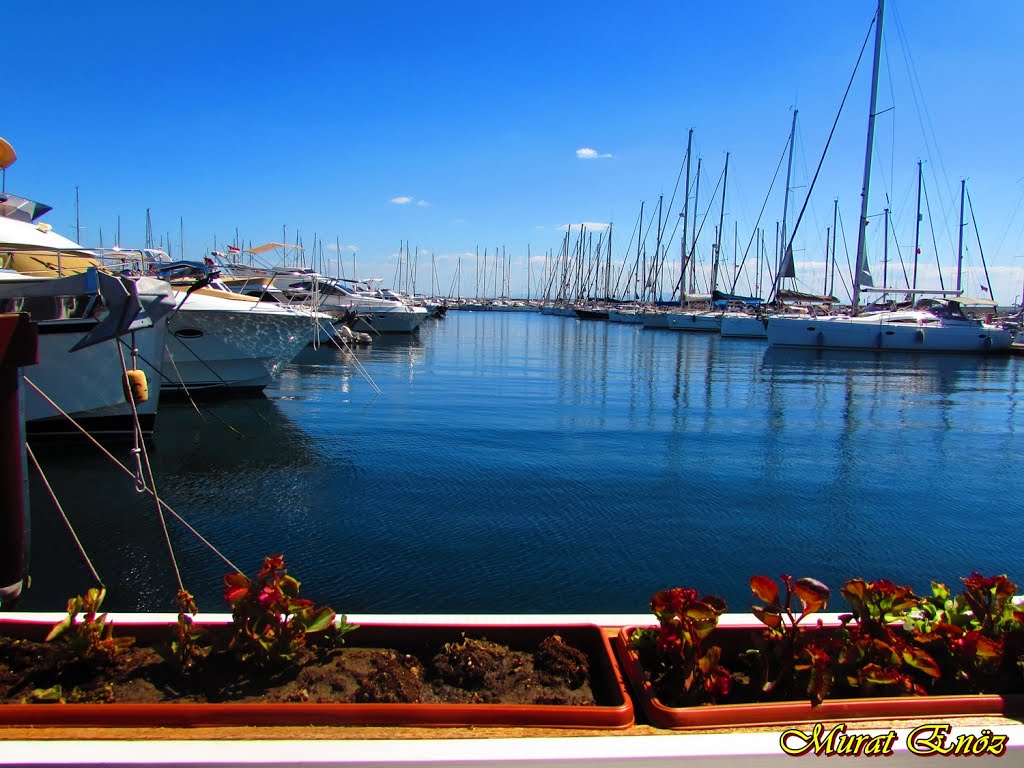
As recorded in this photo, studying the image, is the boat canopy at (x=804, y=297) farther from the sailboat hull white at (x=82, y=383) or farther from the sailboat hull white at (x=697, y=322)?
the sailboat hull white at (x=82, y=383)

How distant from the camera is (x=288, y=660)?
3.21 meters

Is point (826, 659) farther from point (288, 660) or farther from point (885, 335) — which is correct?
point (885, 335)

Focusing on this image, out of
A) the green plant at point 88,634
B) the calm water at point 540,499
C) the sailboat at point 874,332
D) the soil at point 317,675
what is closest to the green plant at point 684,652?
the soil at point 317,675

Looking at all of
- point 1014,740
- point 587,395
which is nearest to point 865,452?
point 587,395

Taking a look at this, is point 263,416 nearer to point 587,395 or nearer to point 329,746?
point 587,395

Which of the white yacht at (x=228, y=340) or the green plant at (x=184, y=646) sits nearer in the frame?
the green plant at (x=184, y=646)

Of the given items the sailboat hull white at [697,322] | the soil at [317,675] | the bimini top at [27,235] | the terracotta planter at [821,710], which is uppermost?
the bimini top at [27,235]

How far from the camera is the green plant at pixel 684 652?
2.90 m

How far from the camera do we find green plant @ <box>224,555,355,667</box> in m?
3.17

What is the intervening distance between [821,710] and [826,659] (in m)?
0.23

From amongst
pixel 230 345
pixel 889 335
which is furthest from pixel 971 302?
pixel 230 345

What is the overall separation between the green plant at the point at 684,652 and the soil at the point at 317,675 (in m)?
0.31

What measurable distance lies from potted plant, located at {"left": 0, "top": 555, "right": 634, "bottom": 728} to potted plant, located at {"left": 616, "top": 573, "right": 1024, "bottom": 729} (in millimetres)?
245

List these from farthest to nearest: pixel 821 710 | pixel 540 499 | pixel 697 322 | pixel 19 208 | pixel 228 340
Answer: pixel 697 322, pixel 228 340, pixel 19 208, pixel 540 499, pixel 821 710
